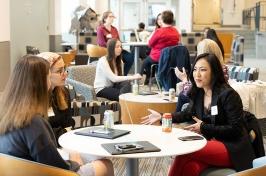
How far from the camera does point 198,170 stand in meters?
3.24

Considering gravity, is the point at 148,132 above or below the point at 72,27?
below

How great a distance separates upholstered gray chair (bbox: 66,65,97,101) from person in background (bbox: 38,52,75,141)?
1.44m

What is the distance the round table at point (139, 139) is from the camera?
108 inches

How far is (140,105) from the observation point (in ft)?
16.1

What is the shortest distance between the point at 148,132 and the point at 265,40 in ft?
48.5

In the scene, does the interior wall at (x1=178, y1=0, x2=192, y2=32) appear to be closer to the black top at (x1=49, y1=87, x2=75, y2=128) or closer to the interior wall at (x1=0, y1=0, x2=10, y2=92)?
the interior wall at (x1=0, y1=0, x2=10, y2=92)

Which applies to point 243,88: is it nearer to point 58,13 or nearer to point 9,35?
point 9,35

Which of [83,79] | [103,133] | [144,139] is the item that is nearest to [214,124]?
[144,139]

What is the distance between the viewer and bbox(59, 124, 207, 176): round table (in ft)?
9.03

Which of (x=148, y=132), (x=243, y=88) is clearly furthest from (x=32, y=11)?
(x=148, y=132)

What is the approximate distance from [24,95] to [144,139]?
90 centimetres

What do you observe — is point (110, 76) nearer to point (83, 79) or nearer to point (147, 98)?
point (83, 79)

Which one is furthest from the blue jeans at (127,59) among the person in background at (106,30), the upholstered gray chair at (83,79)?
the upholstered gray chair at (83,79)

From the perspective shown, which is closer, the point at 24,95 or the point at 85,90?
the point at 24,95
